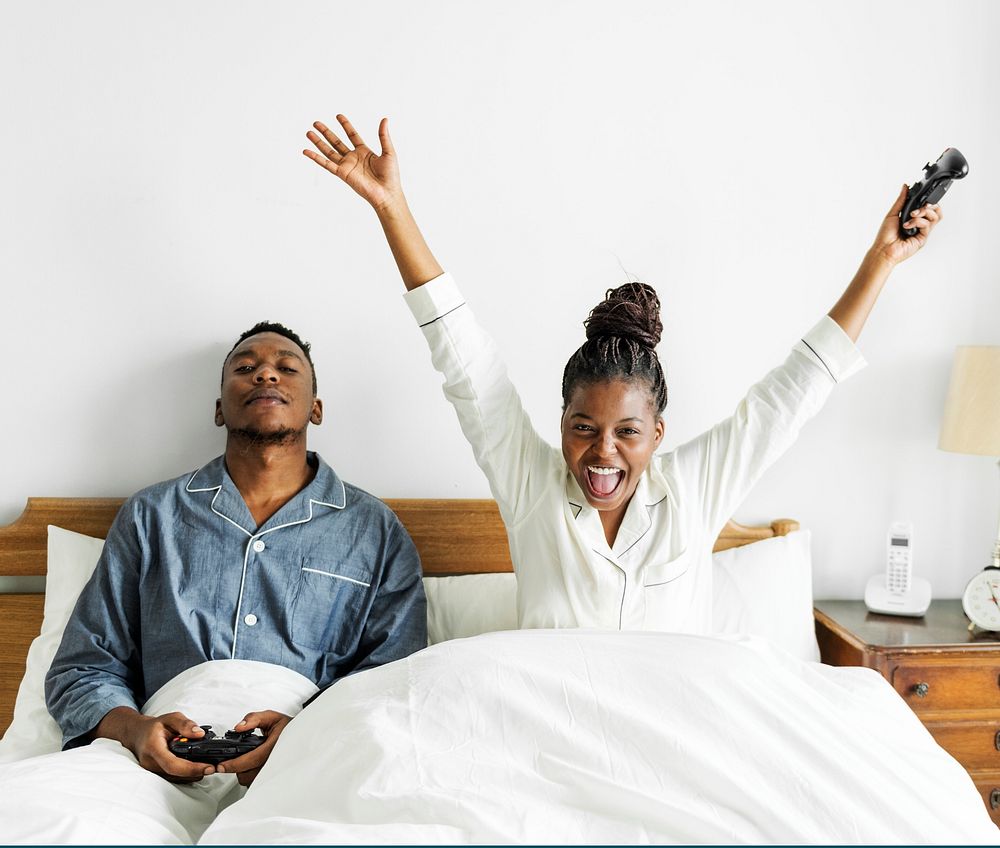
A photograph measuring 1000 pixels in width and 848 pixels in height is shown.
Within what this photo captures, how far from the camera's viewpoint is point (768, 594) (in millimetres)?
2033

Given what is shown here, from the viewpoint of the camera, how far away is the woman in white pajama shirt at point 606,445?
1604mm

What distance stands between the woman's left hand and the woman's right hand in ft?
2.92

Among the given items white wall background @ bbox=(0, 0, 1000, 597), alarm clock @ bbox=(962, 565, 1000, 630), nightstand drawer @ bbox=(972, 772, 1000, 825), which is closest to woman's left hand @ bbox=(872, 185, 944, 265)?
white wall background @ bbox=(0, 0, 1000, 597)

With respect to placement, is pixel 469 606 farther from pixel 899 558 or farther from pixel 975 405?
pixel 975 405

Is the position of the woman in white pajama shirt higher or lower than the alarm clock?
higher

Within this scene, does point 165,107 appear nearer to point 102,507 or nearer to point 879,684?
point 102,507

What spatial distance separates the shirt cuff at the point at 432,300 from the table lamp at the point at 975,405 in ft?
3.84

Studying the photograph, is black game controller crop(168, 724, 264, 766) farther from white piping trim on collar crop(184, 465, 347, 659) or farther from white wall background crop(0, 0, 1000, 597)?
white wall background crop(0, 0, 1000, 597)

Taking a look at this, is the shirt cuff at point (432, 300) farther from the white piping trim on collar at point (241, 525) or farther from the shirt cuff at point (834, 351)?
the shirt cuff at point (834, 351)

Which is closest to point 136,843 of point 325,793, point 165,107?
point 325,793

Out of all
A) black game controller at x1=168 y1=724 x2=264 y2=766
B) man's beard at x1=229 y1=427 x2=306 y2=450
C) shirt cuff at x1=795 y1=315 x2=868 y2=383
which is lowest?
black game controller at x1=168 y1=724 x2=264 y2=766

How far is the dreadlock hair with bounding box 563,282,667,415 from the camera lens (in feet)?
5.26

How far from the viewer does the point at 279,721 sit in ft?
5.08

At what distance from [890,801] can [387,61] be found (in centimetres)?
165
